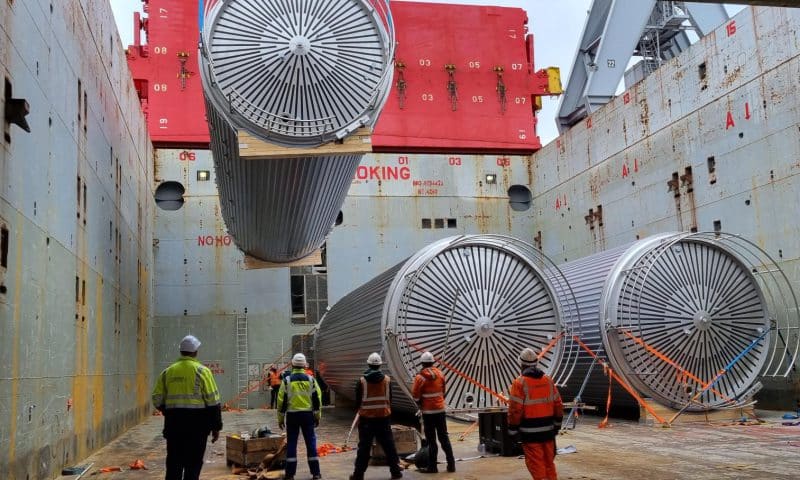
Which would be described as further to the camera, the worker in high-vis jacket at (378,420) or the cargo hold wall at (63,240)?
the worker in high-vis jacket at (378,420)

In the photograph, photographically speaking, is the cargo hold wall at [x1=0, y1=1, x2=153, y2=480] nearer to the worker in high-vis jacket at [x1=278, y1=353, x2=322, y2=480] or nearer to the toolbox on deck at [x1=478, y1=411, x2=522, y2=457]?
the worker in high-vis jacket at [x1=278, y1=353, x2=322, y2=480]

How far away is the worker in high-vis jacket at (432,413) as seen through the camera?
28.3 ft

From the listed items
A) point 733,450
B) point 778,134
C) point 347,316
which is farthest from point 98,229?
point 778,134

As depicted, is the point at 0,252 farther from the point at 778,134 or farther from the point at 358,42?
the point at 778,134

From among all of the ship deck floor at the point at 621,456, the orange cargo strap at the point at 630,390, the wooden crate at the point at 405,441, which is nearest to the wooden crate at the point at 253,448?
the ship deck floor at the point at 621,456

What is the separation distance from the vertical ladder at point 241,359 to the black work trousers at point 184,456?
1436 centimetres

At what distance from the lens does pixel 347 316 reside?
14750 mm

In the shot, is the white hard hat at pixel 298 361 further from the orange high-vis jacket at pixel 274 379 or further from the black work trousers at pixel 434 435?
the orange high-vis jacket at pixel 274 379

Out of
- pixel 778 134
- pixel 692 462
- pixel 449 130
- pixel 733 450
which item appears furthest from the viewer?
pixel 449 130

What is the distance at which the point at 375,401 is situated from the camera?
27.5 ft

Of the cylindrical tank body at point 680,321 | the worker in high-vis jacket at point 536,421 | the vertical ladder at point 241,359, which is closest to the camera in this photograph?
the worker in high-vis jacket at point 536,421

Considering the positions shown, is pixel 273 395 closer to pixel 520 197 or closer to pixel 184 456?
pixel 520 197

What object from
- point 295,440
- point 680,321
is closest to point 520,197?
point 680,321

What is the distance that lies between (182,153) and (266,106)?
13.1 m
